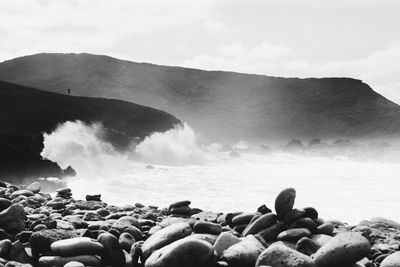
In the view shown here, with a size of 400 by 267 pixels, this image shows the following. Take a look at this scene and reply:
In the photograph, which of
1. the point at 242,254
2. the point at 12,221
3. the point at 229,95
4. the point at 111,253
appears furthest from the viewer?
the point at 229,95

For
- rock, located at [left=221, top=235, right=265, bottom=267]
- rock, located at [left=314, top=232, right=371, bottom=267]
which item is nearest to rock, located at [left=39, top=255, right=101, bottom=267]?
rock, located at [left=221, top=235, right=265, bottom=267]

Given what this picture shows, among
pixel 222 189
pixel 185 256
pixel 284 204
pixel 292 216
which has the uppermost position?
pixel 284 204

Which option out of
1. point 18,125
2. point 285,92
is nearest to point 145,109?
point 18,125

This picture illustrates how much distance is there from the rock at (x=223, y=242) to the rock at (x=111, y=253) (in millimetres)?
917

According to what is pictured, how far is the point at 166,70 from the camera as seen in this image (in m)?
113

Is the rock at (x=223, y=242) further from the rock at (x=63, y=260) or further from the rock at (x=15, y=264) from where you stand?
the rock at (x=15, y=264)

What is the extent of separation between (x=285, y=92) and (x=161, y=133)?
78.4m

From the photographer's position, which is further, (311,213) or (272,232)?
(311,213)

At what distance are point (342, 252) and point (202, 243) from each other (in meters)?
1.21

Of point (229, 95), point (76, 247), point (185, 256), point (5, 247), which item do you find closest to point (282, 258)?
point (185, 256)

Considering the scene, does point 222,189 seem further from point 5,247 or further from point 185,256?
point 185,256

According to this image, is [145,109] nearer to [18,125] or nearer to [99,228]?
[18,125]

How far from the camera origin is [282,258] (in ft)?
12.6

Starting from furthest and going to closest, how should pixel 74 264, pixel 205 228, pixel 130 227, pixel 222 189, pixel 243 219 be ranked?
pixel 222 189, pixel 243 219, pixel 130 227, pixel 205 228, pixel 74 264
